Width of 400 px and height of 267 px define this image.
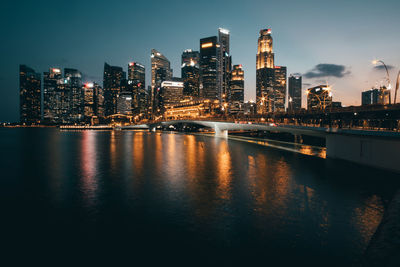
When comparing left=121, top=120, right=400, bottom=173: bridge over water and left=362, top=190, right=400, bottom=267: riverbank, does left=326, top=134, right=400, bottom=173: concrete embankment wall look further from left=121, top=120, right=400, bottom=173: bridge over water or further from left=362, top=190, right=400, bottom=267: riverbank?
left=362, top=190, right=400, bottom=267: riverbank

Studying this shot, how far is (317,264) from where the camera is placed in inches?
425

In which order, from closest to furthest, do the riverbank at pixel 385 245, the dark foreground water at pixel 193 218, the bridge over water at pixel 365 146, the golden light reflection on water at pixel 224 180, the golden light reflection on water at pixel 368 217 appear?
the riverbank at pixel 385 245, the dark foreground water at pixel 193 218, the golden light reflection on water at pixel 368 217, the golden light reflection on water at pixel 224 180, the bridge over water at pixel 365 146

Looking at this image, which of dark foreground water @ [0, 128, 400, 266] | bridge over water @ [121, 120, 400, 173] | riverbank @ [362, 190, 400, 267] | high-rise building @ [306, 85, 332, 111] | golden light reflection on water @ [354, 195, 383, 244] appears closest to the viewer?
riverbank @ [362, 190, 400, 267]

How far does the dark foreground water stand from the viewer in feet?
38.3

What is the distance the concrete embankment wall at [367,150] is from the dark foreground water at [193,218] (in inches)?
72.4

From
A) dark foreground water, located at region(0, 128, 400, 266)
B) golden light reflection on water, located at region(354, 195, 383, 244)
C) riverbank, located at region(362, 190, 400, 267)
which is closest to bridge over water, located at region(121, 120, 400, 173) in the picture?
dark foreground water, located at region(0, 128, 400, 266)

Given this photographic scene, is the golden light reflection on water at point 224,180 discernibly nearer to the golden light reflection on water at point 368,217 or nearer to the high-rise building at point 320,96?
the golden light reflection on water at point 368,217

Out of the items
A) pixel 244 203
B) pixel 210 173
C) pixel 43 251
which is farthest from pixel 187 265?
pixel 210 173

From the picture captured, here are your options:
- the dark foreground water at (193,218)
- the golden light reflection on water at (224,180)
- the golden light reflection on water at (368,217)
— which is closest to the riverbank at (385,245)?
the golden light reflection on water at (368,217)

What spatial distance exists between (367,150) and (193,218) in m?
30.3

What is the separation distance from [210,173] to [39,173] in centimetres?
2456

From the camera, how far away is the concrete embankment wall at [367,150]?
29.4 meters

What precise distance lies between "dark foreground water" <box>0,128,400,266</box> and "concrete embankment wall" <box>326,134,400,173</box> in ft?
6.03

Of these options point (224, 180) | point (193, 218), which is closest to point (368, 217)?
point (193, 218)
